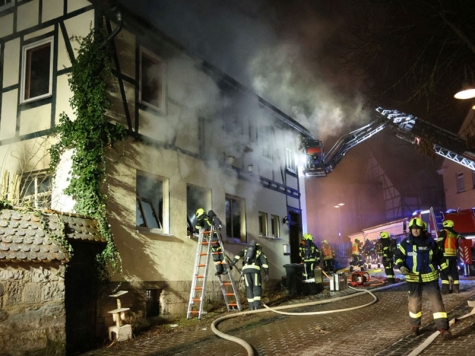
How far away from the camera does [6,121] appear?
32.6 feet

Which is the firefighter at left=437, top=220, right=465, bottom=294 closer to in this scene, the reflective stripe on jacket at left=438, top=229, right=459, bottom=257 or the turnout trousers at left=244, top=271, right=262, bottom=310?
the reflective stripe on jacket at left=438, top=229, right=459, bottom=257

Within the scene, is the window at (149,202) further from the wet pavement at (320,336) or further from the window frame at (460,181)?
the window frame at (460,181)

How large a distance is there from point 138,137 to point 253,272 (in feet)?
13.8

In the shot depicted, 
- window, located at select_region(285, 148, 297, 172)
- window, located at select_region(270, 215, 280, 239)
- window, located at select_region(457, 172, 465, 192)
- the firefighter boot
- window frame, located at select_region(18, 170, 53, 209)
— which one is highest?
window, located at select_region(457, 172, 465, 192)

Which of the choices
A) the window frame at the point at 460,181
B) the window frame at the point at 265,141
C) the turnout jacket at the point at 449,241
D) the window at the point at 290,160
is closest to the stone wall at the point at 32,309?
the turnout jacket at the point at 449,241

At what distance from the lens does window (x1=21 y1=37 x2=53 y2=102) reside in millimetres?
9781

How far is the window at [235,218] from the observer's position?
13.2m

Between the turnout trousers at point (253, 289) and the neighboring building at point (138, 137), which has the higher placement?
the neighboring building at point (138, 137)

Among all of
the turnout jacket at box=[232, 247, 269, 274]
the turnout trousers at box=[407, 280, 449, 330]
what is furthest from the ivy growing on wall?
the turnout trousers at box=[407, 280, 449, 330]

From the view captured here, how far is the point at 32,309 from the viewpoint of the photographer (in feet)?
21.0

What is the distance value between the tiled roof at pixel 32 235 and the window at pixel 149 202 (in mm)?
2547

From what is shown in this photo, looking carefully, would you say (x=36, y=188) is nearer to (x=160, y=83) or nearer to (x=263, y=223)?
(x=160, y=83)

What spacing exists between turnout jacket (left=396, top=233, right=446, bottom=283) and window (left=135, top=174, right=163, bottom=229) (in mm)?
5711

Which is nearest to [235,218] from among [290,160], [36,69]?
[290,160]
